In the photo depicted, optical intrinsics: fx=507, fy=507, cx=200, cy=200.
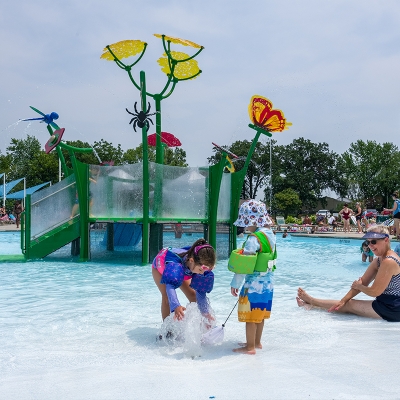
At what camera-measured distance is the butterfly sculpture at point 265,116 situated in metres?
11.1

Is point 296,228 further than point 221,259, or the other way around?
point 296,228

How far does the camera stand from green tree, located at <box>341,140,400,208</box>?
5075 centimetres

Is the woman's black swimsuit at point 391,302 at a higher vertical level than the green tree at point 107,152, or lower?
lower

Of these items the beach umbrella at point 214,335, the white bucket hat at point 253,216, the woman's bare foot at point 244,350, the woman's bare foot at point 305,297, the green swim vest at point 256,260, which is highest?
the white bucket hat at point 253,216

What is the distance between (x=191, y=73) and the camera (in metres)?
12.2

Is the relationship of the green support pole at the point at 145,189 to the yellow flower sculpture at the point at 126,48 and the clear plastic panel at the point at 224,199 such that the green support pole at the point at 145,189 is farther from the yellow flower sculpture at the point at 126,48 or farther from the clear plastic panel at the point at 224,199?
the clear plastic panel at the point at 224,199

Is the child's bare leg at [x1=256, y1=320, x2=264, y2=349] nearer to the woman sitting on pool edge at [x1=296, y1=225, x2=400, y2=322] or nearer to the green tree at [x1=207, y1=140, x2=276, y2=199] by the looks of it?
the woman sitting on pool edge at [x1=296, y1=225, x2=400, y2=322]

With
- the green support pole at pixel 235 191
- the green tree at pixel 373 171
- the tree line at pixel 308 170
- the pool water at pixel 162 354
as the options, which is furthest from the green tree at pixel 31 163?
the pool water at pixel 162 354

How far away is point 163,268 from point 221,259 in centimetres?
778

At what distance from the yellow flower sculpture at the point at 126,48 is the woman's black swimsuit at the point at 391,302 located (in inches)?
301

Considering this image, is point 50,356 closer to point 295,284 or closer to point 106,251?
point 295,284

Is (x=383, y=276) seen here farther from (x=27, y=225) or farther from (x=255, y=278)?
(x=27, y=225)

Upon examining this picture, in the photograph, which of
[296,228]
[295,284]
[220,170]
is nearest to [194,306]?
[295,284]

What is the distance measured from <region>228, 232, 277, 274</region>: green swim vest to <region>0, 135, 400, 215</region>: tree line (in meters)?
43.8
